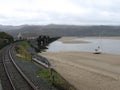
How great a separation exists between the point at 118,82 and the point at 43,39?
252 feet

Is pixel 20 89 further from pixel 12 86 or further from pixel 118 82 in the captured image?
pixel 118 82

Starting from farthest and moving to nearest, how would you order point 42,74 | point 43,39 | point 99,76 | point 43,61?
point 43,39, point 43,61, point 99,76, point 42,74

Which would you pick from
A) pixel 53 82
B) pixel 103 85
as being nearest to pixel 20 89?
pixel 53 82

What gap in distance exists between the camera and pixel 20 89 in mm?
18422

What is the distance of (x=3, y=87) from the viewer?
62.2 ft

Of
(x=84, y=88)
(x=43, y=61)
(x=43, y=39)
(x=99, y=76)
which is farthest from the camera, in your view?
(x=43, y=39)

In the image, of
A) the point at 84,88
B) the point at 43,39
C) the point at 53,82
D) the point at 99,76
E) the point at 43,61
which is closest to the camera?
the point at 53,82

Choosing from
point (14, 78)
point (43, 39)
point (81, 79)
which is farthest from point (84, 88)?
point (43, 39)

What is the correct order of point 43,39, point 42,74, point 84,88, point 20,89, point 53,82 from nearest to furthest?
point 20,89 < point 53,82 < point 84,88 < point 42,74 < point 43,39

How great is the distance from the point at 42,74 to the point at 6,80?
4.24m

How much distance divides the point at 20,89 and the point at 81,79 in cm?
926

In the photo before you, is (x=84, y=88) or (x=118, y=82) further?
(x=118, y=82)

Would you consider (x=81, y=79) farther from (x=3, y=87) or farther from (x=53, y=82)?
(x=3, y=87)

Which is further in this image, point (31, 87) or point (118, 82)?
point (118, 82)
